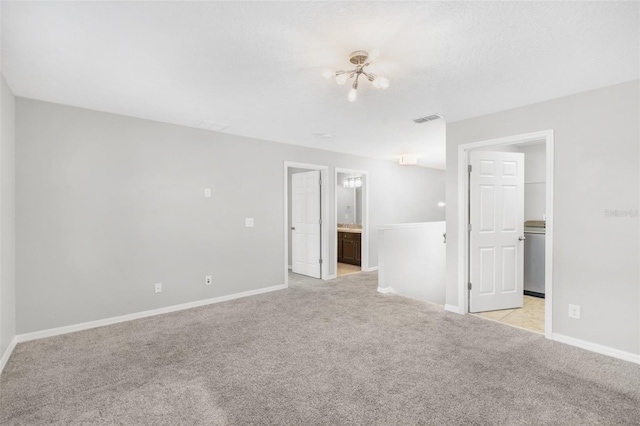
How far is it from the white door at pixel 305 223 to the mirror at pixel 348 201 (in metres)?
2.21

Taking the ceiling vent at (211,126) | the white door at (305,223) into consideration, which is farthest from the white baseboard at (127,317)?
the ceiling vent at (211,126)

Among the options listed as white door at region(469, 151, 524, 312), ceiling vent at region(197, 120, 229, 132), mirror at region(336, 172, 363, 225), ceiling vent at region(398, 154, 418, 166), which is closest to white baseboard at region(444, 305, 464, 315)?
white door at region(469, 151, 524, 312)

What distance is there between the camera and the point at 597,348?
9.29 ft

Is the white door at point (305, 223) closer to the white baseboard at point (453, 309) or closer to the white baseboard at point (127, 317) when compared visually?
the white baseboard at point (127, 317)

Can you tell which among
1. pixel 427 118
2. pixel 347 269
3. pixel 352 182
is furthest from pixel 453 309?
pixel 352 182

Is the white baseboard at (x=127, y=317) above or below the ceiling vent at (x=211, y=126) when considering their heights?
below

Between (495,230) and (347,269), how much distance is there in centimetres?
337

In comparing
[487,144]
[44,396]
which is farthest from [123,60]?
[487,144]

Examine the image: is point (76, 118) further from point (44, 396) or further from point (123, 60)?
point (44, 396)

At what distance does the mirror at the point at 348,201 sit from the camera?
827 centimetres

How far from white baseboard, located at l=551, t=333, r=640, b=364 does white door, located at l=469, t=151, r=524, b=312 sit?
0.93 meters

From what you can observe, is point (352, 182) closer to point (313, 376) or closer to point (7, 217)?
point (313, 376)

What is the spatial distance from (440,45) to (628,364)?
3086 millimetres

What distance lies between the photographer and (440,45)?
213 centimetres
